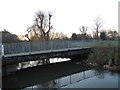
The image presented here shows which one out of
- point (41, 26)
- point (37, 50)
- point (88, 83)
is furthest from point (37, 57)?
point (41, 26)

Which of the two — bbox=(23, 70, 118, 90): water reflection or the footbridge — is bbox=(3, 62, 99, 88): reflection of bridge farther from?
the footbridge

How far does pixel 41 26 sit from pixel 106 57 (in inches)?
584

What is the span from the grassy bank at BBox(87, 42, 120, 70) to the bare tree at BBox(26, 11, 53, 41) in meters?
12.0

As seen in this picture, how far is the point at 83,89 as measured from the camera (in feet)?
35.3

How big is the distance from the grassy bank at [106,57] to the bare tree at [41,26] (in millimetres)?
11970

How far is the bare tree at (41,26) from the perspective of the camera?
97.9 ft

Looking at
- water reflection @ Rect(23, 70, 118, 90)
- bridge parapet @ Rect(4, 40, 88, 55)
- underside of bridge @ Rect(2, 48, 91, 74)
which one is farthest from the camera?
bridge parapet @ Rect(4, 40, 88, 55)

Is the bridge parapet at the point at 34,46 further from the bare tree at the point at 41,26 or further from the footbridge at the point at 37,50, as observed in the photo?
the bare tree at the point at 41,26

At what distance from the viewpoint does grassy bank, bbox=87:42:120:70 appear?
17.2 metres

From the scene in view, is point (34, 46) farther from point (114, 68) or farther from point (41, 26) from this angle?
point (41, 26)

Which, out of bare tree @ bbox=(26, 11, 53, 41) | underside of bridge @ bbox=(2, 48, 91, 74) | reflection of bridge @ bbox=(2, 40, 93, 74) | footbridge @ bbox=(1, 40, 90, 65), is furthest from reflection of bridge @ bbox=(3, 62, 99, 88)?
bare tree @ bbox=(26, 11, 53, 41)

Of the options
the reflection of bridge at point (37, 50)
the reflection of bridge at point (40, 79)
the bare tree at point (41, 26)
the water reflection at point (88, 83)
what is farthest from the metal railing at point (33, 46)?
the bare tree at point (41, 26)

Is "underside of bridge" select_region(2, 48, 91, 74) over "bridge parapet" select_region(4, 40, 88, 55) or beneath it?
beneath

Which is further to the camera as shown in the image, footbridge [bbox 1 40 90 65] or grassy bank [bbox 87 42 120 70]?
grassy bank [bbox 87 42 120 70]
